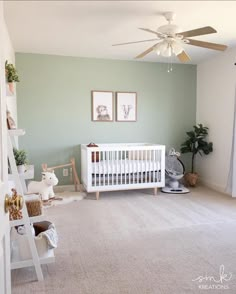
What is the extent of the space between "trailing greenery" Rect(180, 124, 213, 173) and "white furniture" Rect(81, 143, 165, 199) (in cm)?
80

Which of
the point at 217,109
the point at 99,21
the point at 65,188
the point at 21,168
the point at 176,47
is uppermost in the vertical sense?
the point at 99,21

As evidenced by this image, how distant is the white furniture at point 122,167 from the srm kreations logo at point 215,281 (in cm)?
225

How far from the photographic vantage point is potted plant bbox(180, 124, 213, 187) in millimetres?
4648

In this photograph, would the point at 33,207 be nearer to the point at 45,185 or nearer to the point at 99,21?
the point at 45,185

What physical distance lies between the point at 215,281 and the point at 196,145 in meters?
3.20

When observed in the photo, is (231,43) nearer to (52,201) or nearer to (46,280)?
(52,201)

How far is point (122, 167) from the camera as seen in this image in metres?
4.00

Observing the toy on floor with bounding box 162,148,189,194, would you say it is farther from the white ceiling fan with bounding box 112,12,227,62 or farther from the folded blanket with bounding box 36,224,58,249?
the folded blanket with bounding box 36,224,58,249

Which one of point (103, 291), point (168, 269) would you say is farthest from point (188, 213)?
point (103, 291)

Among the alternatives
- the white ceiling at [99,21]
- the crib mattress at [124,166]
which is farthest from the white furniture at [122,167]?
the white ceiling at [99,21]

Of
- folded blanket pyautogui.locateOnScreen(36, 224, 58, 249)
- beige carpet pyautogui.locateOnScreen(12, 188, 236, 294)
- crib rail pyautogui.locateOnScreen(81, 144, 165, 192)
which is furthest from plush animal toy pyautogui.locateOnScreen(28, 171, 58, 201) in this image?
folded blanket pyautogui.locateOnScreen(36, 224, 58, 249)

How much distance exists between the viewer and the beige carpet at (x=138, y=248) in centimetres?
181

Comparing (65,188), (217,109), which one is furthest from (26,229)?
(217,109)

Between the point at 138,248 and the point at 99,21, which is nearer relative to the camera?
the point at 138,248
